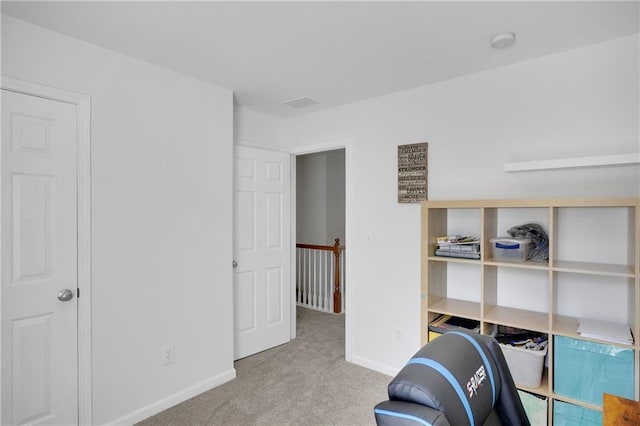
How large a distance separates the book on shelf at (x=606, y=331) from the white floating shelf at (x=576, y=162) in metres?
0.89

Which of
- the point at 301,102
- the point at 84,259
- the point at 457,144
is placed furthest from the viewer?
the point at 301,102

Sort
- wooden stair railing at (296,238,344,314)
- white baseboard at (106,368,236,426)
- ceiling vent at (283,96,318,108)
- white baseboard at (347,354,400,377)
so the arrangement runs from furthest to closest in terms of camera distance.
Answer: wooden stair railing at (296,238,344,314)
ceiling vent at (283,96,318,108)
white baseboard at (347,354,400,377)
white baseboard at (106,368,236,426)

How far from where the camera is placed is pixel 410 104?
2934 mm

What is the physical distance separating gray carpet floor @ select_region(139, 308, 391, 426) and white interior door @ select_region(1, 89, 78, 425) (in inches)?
26.8

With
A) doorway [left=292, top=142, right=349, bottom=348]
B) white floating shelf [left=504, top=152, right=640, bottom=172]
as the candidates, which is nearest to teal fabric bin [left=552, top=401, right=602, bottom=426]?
white floating shelf [left=504, top=152, right=640, bottom=172]

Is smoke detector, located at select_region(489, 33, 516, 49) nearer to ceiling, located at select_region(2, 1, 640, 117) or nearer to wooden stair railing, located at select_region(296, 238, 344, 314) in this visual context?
ceiling, located at select_region(2, 1, 640, 117)

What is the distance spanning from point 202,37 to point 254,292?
7.55 ft

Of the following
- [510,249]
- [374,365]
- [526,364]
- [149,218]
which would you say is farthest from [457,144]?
[149,218]

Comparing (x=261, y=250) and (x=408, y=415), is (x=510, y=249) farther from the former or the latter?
(x=261, y=250)

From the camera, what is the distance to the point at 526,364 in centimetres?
206

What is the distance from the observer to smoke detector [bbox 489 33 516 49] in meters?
2.02

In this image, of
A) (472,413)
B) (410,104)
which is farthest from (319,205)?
(472,413)

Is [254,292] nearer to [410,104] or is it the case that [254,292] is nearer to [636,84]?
[410,104]

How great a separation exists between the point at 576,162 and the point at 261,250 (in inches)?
104
